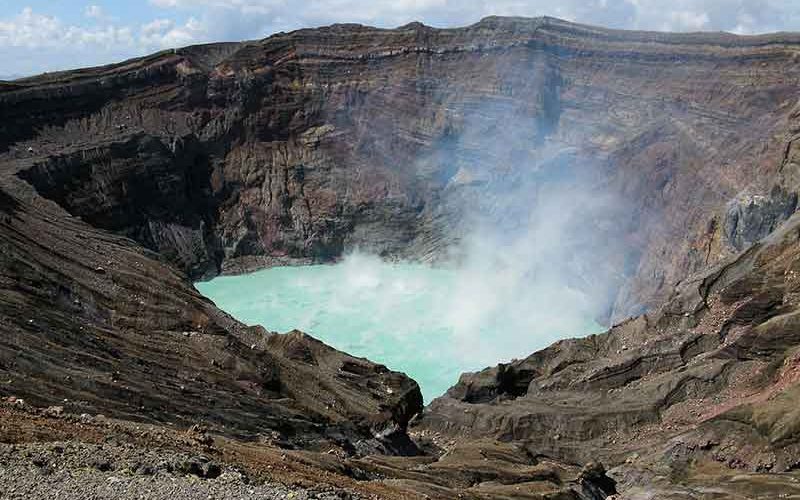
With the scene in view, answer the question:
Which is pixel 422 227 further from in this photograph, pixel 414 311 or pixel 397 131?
pixel 414 311

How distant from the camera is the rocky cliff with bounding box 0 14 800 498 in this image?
2950cm

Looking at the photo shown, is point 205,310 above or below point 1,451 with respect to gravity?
above

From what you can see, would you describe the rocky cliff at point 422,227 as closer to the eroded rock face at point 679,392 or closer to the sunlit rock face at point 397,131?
the eroded rock face at point 679,392

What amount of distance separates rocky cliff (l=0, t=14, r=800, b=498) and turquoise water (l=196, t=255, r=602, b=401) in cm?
304

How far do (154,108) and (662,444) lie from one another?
57.0m

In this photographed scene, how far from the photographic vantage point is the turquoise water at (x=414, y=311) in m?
53.8

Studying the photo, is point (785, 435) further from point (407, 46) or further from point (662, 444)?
point (407, 46)

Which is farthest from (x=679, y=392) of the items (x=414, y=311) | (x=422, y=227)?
(x=422, y=227)

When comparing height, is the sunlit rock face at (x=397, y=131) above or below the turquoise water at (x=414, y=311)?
above

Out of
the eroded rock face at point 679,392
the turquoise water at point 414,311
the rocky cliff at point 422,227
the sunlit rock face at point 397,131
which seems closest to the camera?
the eroded rock face at point 679,392

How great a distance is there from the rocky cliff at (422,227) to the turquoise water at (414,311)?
120 inches

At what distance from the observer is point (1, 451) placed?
1582 centimetres

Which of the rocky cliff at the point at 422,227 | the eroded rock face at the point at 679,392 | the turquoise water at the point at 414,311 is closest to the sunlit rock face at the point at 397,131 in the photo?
the rocky cliff at the point at 422,227

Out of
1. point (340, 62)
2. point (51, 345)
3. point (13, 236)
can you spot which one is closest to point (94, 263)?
point (13, 236)
